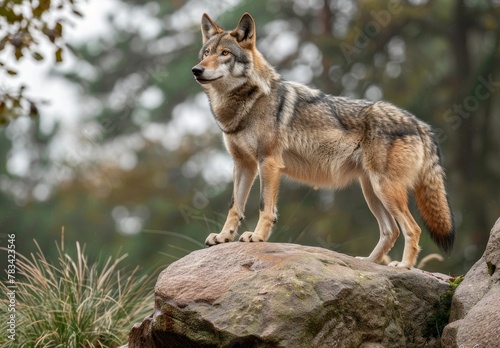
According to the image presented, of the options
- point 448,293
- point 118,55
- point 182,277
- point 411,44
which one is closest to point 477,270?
point 448,293

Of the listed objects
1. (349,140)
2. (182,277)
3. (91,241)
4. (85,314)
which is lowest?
(91,241)

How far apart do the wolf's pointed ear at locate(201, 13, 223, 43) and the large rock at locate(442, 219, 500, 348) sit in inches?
114

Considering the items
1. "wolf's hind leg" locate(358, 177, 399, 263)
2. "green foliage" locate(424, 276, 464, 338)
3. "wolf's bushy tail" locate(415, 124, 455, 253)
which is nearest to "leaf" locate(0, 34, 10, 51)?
"wolf's hind leg" locate(358, 177, 399, 263)

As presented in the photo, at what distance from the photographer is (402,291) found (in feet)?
19.6

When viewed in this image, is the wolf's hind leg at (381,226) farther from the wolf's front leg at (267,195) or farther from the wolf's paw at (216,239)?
the wolf's paw at (216,239)

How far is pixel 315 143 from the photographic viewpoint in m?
6.76

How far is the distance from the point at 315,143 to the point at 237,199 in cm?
86

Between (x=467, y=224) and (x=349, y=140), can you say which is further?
(x=467, y=224)

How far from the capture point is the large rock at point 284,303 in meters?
5.27

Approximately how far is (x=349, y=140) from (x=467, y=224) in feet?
28.6

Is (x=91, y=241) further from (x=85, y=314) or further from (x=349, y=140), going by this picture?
(x=349, y=140)

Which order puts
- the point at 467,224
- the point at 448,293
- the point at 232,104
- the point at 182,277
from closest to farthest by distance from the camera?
the point at 182,277 < the point at 448,293 < the point at 232,104 < the point at 467,224

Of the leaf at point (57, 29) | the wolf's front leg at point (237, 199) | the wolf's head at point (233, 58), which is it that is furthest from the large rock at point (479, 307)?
the leaf at point (57, 29)

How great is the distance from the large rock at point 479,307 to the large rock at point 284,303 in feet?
1.11
